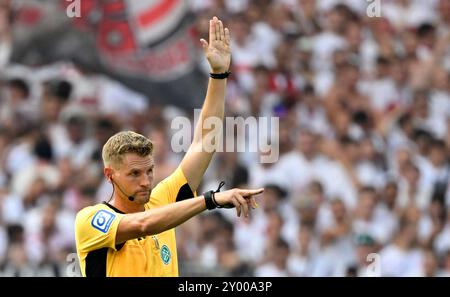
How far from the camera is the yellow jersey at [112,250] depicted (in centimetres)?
669

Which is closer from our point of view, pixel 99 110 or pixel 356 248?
pixel 356 248

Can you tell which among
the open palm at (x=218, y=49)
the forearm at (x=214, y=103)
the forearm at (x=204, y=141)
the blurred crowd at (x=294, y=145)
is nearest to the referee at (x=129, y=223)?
the forearm at (x=204, y=141)

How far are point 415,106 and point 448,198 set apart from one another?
1.25 m

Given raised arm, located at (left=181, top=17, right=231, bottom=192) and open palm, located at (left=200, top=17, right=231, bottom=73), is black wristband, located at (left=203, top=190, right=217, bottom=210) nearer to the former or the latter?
raised arm, located at (left=181, top=17, right=231, bottom=192)

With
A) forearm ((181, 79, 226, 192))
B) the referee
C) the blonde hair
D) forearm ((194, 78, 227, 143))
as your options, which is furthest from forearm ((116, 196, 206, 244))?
forearm ((194, 78, 227, 143))

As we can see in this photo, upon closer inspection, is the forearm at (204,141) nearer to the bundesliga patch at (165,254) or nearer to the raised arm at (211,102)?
the raised arm at (211,102)

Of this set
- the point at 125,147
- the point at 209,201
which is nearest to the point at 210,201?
the point at 209,201

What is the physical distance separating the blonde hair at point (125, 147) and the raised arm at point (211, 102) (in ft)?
1.79

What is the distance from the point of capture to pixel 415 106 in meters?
13.7

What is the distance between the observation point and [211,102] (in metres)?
7.30

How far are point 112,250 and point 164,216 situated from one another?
1.49 feet

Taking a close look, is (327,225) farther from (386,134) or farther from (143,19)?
(143,19)

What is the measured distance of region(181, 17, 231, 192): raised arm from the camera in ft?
23.8
